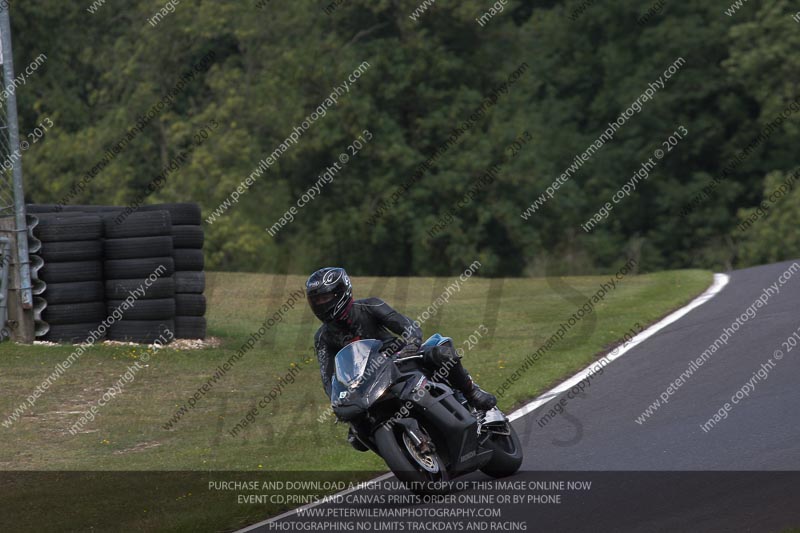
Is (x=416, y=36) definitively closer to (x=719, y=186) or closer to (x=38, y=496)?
(x=719, y=186)

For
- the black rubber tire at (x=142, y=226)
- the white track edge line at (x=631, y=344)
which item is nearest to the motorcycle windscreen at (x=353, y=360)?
the white track edge line at (x=631, y=344)

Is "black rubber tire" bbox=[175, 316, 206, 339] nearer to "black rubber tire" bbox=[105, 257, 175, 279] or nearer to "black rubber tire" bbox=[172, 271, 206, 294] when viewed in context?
"black rubber tire" bbox=[172, 271, 206, 294]

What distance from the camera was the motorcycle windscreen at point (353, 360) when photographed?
877 cm

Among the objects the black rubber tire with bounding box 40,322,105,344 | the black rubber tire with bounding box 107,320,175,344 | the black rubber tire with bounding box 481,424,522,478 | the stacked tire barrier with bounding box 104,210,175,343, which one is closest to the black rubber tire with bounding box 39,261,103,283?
the stacked tire barrier with bounding box 104,210,175,343

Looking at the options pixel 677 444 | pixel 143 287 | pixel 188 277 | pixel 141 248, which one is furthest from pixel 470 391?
pixel 188 277

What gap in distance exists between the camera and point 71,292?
54.7 feet

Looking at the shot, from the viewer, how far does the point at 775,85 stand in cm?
4247

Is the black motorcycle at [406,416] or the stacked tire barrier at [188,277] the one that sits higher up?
the black motorcycle at [406,416]

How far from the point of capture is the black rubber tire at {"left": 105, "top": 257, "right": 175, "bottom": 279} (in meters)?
16.7

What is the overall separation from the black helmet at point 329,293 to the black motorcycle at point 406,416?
0.34 meters

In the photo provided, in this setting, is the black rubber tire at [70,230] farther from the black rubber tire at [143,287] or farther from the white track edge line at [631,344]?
the white track edge line at [631,344]

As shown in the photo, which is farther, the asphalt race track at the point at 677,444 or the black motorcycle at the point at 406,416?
the black motorcycle at the point at 406,416

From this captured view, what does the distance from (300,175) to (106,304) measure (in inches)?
1045

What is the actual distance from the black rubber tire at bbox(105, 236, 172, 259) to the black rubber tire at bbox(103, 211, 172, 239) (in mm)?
87
